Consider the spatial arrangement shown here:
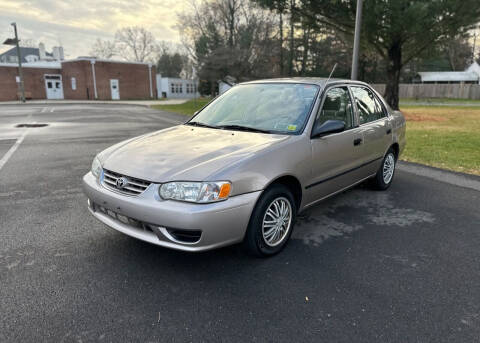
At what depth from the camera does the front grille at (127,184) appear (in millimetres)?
2904

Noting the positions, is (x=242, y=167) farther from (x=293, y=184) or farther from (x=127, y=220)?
(x=127, y=220)

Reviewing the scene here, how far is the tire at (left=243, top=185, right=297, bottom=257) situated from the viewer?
3070 mm

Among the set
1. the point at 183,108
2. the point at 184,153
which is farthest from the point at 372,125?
the point at 183,108

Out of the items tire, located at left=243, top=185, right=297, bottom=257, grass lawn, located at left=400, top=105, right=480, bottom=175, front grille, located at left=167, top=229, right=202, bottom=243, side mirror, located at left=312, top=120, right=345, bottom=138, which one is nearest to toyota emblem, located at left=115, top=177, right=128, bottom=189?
front grille, located at left=167, top=229, right=202, bottom=243

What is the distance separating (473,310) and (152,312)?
2345 mm

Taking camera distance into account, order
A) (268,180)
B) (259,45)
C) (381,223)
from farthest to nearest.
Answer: (259,45) < (381,223) < (268,180)

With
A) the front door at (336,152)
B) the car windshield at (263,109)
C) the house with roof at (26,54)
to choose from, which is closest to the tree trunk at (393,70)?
the front door at (336,152)

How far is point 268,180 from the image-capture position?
10.1ft

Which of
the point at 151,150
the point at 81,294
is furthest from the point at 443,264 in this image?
the point at 81,294

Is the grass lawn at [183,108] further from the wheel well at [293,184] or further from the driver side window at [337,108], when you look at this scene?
the wheel well at [293,184]

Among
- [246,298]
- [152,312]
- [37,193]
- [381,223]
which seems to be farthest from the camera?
[37,193]

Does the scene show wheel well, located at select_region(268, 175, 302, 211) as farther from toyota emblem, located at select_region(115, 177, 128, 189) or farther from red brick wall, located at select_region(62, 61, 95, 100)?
red brick wall, located at select_region(62, 61, 95, 100)

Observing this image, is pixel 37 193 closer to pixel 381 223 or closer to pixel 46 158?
pixel 46 158

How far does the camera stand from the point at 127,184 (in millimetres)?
2994
